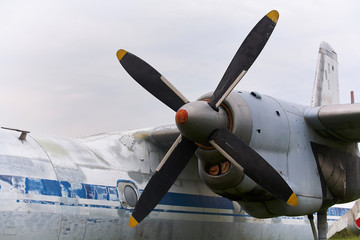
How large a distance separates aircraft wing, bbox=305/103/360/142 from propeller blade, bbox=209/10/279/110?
1910 millimetres

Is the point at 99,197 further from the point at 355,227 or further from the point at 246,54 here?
the point at 355,227

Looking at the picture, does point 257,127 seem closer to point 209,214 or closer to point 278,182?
point 278,182

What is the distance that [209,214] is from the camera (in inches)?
440

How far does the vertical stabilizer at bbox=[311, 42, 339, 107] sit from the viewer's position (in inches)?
516

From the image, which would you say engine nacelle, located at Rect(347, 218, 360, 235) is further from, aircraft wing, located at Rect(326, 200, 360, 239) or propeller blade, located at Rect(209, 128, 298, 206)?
propeller blade, located at Rect(209, 128, 298, 206)

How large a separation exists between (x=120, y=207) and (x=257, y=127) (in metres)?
2.99

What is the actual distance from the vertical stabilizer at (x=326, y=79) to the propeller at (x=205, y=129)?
4.75 meters

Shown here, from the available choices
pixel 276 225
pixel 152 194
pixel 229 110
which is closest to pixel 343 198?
pixel 276 225

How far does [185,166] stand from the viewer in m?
9.41

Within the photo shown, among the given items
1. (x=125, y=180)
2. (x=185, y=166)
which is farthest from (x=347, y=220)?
(x=125, y=180)

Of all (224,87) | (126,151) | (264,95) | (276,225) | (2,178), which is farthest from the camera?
(276,225)

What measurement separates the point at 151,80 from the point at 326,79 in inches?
249

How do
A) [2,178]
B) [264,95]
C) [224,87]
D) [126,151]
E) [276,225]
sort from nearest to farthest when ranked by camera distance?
1. [2,178]
2. [224,87]
3. [264,95]
4. [126,151]
5. [276,225]

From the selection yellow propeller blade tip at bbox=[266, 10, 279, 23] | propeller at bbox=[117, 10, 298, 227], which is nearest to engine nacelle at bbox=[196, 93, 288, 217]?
propeller at bbox=[117, 10, 298, 227]
